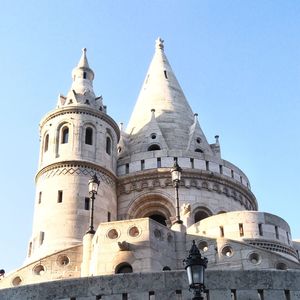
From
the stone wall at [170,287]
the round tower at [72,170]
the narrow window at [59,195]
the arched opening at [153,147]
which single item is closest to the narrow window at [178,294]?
the stone wall at [170,287]

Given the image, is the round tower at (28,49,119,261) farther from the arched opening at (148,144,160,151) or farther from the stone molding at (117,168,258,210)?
the arched opening at (148,144,160,151)

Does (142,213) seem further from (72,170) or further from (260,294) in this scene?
(260,294)

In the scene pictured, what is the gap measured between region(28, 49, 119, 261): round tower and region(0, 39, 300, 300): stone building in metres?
0.05

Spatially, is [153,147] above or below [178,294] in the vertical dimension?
above

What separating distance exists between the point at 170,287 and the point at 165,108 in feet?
68.0

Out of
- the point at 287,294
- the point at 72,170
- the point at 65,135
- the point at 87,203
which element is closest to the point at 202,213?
the point at 87,203

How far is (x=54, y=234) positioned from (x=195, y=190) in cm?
738

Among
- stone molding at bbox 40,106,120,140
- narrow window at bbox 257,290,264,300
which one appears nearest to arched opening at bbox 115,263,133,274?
narrow window at bbox 257,290,264,300

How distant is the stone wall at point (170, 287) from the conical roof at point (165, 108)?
17.5 metres

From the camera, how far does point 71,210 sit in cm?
2567

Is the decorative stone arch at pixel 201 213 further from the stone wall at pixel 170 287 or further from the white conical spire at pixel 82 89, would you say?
the stone wall at pixel 170 287

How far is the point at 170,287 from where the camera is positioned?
1391 cm

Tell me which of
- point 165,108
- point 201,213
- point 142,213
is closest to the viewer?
point 201,213

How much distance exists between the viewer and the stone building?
14078mm
